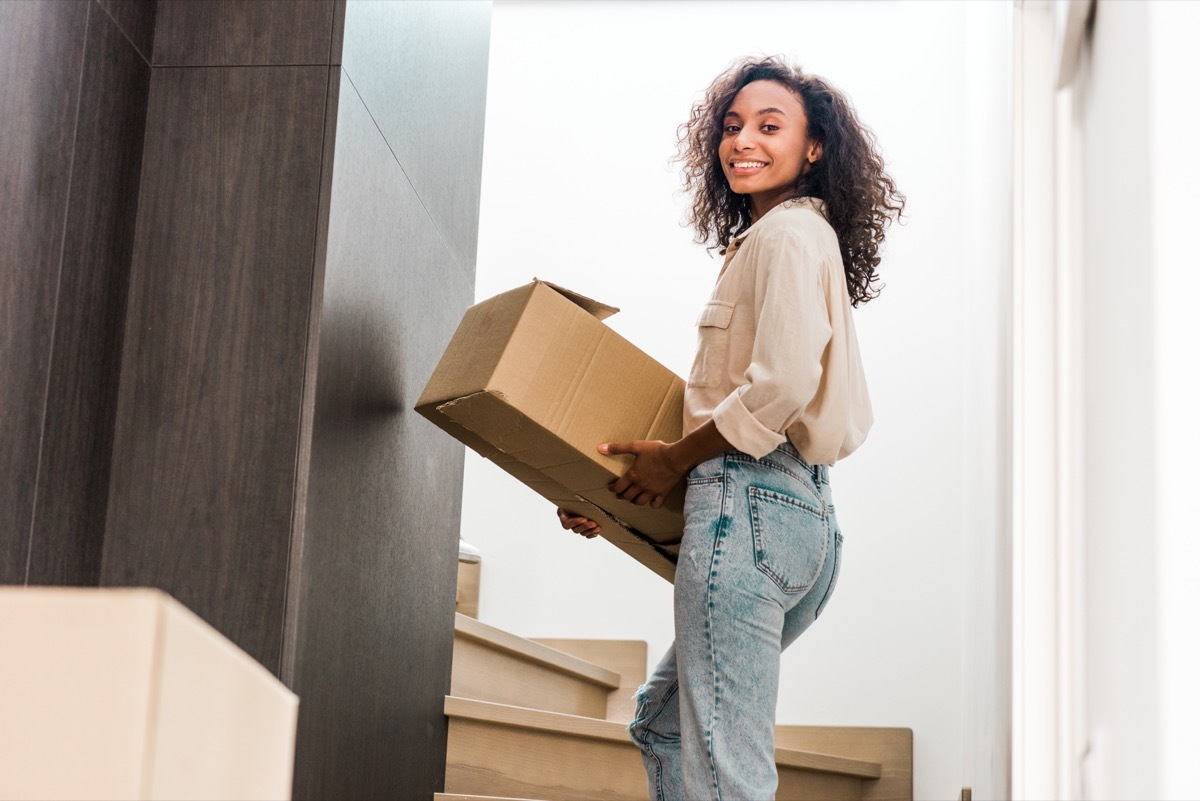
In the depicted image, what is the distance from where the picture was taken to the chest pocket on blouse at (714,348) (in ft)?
5.43

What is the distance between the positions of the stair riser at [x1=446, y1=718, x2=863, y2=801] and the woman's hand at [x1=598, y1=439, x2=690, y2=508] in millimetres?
894

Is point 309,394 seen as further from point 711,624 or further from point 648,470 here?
point 711,624

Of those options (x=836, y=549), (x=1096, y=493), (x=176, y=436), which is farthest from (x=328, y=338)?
(x=1096, y=493)

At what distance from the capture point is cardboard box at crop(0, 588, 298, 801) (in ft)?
1.08

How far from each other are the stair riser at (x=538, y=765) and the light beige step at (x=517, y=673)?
0.16m

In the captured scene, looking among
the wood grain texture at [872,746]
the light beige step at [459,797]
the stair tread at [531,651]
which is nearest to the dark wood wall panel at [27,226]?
the light beige step at [459,797]

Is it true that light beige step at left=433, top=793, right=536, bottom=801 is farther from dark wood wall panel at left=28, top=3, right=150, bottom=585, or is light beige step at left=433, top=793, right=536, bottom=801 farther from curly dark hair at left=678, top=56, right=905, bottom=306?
curly dark hair at left=678, top=56, right=905, bottom=306

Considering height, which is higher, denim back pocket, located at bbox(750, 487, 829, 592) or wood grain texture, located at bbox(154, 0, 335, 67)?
wood grain texture, located at bbox(154, 0, 335, 67)

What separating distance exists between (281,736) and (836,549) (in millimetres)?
1290

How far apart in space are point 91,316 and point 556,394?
57 centimetres

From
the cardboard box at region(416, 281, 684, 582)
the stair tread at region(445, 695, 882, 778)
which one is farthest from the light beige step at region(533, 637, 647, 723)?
the cardboard box at region(416, 281, 684, 582)

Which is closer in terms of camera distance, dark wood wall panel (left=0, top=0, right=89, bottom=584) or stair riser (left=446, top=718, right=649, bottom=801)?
dark wood wall panel (left=0, top=0, right=89, bottom=584)

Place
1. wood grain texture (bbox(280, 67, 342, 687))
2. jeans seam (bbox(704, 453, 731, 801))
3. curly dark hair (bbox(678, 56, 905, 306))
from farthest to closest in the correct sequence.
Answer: curly dark hair (bbox(678, 56, 905, 306)) → wood grain texture (bbox(280, 67, 342, 687)) → jeans seam (bbox(704, 453, 731, 801))

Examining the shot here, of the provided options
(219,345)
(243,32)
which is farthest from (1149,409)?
(243,32)
